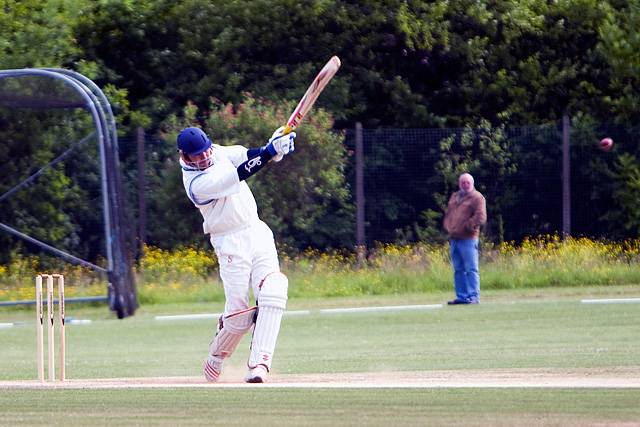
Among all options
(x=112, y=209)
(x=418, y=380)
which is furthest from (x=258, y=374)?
(x=112, y=209)

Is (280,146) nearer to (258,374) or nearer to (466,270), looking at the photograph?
(258,374)

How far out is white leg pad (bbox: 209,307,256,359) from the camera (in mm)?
9484

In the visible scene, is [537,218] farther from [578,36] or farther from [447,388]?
[447,388]

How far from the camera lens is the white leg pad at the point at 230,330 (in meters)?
9.48

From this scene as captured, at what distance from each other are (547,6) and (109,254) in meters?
11.9

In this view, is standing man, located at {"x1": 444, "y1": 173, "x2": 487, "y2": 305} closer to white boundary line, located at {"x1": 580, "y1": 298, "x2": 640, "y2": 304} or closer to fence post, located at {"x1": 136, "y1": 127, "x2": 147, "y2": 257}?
white boundary line, located at {"x1": 580, "y1": 298, "x2": 640, "y2": 304}

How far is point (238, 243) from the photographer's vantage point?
9.38 m

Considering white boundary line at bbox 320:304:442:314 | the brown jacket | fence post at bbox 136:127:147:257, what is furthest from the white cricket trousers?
fence post at bbox 136:127:147:257

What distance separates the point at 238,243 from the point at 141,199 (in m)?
11.6

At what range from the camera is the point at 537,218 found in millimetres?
21641

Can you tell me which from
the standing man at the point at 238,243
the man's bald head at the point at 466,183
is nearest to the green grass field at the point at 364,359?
the standing man at the point at 238,243

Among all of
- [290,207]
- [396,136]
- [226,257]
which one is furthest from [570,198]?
[226,257]

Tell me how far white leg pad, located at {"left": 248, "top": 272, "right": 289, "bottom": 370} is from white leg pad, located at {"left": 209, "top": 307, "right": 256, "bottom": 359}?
128 mm

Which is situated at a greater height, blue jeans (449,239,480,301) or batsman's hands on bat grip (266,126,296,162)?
batsman's hands on bat grip (266,126,296,162)
